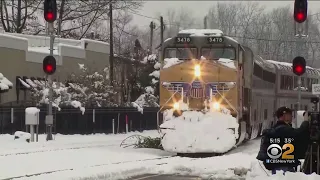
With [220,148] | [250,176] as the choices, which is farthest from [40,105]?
[250,176]

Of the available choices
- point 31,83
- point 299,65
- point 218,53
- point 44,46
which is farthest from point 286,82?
point 44,46

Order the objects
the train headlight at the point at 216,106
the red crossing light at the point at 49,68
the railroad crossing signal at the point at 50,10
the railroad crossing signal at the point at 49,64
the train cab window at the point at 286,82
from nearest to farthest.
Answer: the train headlight at the point at 216,106
the railroad crossing signal at the point at 50,10
the railroad crossing signal at the point at 49,64
the red crossing light at the point at 49,68
the train cab window at the point at 286,82

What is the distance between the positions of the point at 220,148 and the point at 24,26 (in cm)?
4037

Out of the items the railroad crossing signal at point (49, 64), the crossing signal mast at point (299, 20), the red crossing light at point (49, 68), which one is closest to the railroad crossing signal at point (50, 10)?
the railroad crossing signal at point (49, 64)

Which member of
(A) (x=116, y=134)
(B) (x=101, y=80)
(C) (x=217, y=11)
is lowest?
(A) (x=116, y=134)

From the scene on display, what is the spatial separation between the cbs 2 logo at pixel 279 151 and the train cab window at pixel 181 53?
11631mm

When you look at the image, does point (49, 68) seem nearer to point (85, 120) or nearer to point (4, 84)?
point (85, 120)

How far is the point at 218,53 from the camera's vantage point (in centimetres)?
2033

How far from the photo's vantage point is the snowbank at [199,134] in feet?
60.5

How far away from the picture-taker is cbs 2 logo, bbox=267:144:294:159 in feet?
29.3

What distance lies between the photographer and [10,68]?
119 ft

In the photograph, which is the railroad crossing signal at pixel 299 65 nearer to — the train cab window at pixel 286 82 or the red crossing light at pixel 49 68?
the red crossing light at pixel 49 68

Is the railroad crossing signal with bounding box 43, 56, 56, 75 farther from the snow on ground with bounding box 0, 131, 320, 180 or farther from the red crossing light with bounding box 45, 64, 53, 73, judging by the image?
the snow on ground with bounding box 0, 131, 320, 180

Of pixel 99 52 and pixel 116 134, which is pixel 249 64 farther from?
pixel 99 52
